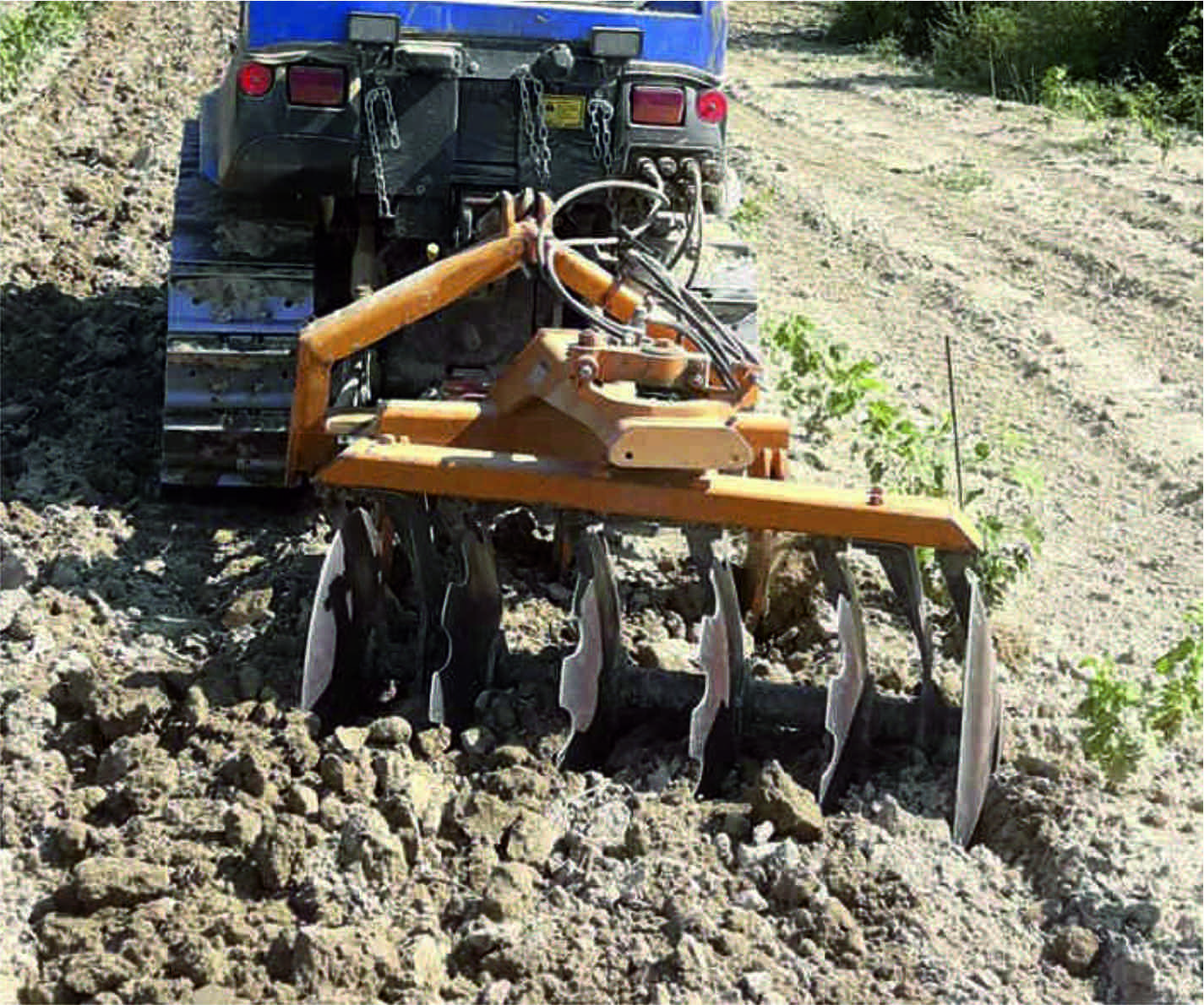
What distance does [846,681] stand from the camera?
546cm

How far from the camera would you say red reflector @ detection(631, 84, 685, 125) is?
7070 millimetres

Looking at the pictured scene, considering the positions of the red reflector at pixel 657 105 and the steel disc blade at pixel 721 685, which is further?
the red reflector at pixel 657 105

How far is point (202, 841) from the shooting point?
4836 millimetres

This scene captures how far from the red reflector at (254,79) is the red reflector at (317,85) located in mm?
79

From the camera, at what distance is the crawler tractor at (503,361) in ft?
17.7

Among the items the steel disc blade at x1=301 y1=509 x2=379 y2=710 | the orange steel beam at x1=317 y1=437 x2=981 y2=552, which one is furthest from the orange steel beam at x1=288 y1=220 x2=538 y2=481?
the orange steel beam at x1=317 y1=437 x2=981 y2=552

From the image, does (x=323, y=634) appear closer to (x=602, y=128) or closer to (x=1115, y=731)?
(x=1115, y=731)

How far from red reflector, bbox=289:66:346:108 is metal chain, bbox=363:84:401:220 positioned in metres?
0.10

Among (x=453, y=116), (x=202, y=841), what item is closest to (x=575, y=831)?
(x=202, y=841)

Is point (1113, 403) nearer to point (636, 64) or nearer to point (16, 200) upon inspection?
point (636, 64)

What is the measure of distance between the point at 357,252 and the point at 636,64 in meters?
1.13

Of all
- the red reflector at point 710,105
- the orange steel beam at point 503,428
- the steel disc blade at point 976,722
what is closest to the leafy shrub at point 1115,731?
the steel disc blade at point 976,722

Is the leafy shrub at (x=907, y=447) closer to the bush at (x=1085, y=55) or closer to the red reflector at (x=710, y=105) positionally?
the red reflector at (x=710, y=105)

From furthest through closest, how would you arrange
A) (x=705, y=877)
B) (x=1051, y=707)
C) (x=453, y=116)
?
(x=453, y=116) < (x=1051, y=707) < (x=705, y=877)
